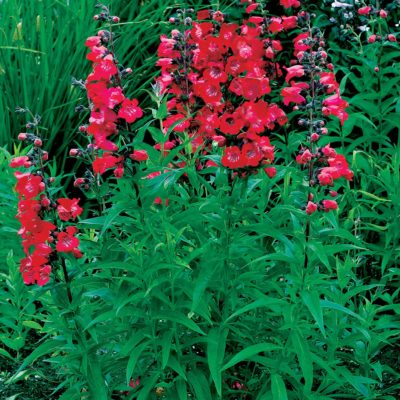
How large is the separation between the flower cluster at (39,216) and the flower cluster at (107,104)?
0.21 meters

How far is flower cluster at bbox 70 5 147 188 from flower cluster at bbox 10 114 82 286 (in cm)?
21

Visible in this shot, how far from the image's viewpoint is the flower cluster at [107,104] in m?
3.06

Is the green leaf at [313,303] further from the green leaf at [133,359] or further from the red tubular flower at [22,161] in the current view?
the red tubular flower at [22,161]

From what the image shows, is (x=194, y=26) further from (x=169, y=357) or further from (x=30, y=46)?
(x=30, y=46)

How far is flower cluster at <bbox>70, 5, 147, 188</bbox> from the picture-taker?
306 centimetres

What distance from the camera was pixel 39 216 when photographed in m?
3.20

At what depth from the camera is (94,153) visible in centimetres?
362

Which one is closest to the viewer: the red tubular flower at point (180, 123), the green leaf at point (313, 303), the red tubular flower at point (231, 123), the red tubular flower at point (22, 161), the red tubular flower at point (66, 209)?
the green leaf at point (313, 303)

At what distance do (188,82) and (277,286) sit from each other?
989 millimetres

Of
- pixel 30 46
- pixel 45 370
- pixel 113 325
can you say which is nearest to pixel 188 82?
pixel 113 325

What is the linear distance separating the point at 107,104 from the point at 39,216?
522 mm

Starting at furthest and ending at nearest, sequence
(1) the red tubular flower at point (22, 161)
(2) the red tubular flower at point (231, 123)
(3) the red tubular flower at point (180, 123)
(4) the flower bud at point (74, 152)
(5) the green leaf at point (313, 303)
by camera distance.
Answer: (3) the red tubular flower at point (180, 123) < (4) the flower bud at point (74, 152) < (1) the red tubular flower at point (22, 161) < (2) the red tubular flower at point (231, 123) < (5) the green leaf at point (313, 303)

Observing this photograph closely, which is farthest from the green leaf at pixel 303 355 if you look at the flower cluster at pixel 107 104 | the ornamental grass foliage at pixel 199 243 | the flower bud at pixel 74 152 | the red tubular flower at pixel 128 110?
the flower bud at pixel 74 152

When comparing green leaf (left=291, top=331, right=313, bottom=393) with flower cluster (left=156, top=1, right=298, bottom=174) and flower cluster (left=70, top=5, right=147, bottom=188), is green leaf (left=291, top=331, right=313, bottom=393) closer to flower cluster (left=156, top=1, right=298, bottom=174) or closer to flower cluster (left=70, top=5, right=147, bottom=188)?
flower cluster (left=156, top=1, right=298, bottom=174)
